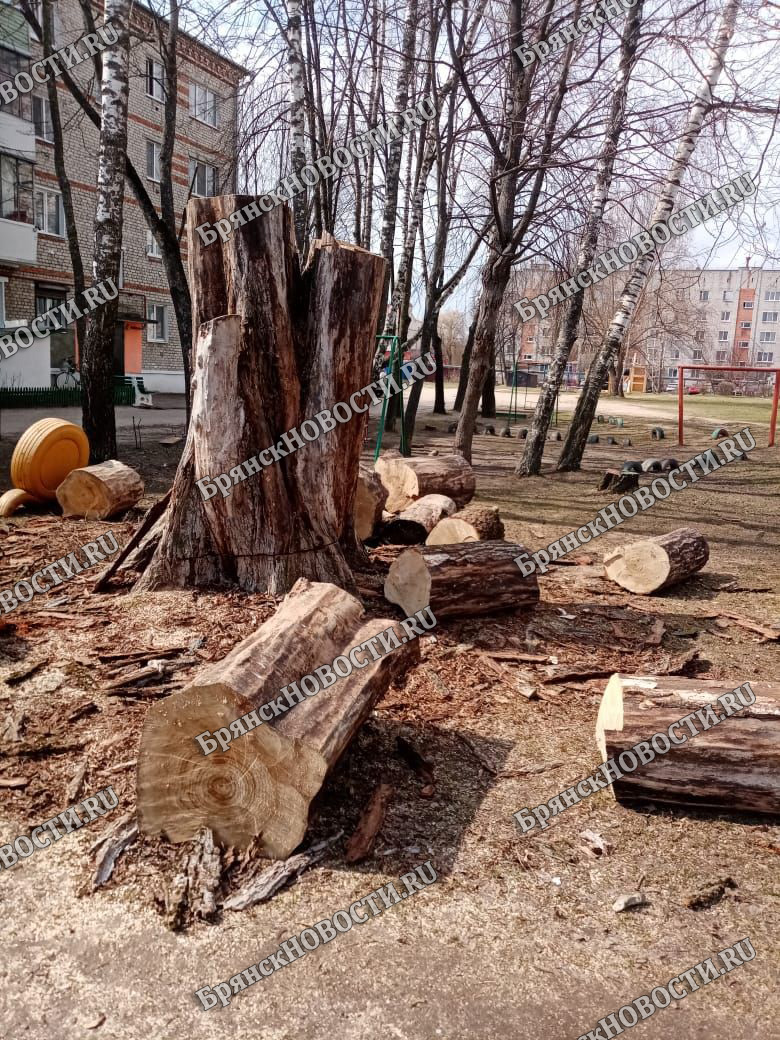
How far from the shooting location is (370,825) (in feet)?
10.3

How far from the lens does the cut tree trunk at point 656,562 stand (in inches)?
261

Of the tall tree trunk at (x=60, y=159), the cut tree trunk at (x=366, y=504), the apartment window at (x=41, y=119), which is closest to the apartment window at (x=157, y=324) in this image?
the apartment window at (x=41, y=119)

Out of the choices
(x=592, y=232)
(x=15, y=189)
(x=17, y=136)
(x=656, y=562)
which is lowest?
(x=656, y=562)

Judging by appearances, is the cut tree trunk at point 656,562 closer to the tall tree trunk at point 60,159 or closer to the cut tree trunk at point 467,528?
the cut tree trunk at point 467,528

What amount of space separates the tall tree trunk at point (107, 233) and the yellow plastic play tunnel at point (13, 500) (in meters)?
2.36

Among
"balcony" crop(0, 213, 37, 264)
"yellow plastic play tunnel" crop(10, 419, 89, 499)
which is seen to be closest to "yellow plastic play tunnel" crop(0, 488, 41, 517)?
"yellow plastic play tunnel" crop(10, 419, 89, 499)

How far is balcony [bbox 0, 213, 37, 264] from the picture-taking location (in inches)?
918

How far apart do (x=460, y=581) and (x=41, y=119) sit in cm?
2982

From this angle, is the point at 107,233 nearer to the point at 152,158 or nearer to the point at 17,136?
the point at 17,136

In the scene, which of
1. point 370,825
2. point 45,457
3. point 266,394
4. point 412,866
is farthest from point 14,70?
point 412,866

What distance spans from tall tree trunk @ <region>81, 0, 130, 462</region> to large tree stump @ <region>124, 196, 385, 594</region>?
5816mm

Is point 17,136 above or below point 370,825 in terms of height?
above

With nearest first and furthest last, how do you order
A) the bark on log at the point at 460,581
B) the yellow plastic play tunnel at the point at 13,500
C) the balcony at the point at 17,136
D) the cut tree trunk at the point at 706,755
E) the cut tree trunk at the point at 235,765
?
the cut tree trunk at the point at 235,765 < the cut tree trunk at the point at 706,755 < the bark on log at the point at 460,581 < the yellow plastic play tunnel at the point at 13,500 < the balcony at the point at 17,136

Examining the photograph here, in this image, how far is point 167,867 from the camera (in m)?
2.88
